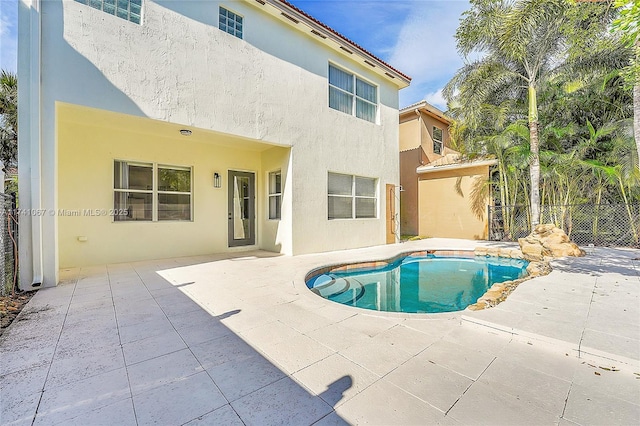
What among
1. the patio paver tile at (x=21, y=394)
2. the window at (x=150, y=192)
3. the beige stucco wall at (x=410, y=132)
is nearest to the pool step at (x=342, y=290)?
the patio paver tile at (x=21, y=394)

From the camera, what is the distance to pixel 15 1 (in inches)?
207

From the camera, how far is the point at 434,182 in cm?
1461

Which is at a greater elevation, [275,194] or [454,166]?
[454,166]

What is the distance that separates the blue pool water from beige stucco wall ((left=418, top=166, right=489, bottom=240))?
438cm

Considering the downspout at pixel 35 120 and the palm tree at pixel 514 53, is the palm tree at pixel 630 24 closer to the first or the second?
the palm tree at pixel 514 53

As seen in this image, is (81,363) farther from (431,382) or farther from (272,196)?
(272,196)

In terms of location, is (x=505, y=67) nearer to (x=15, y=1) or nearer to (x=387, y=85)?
(x=387, y=85)

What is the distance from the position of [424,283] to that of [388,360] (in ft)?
15.4

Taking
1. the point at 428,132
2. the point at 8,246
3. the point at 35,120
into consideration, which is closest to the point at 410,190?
the point at 428,132

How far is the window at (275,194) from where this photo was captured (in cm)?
967

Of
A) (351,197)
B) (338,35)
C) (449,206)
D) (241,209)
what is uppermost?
(338,35)

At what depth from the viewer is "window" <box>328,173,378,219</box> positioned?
10.3 m

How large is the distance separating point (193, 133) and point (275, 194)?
3257 mm

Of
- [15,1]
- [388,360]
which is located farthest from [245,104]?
[388,360]
